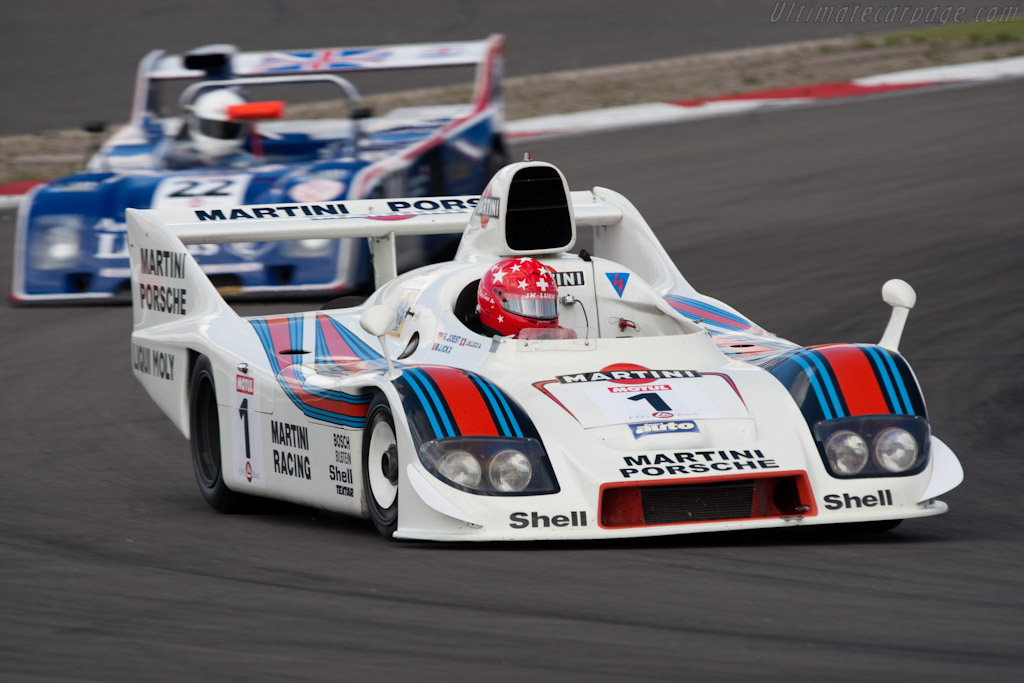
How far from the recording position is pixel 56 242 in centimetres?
1380

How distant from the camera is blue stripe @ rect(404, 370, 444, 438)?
6.42 m

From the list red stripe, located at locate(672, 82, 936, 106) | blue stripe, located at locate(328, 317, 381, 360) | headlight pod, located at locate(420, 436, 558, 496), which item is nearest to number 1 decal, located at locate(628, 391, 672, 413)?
headlight pod, located at locate(420, 436, 558, 496)

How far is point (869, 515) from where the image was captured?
258 inches

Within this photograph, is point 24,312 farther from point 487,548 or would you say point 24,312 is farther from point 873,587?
point 873,587

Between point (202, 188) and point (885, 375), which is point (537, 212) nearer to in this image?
point (885, 375)

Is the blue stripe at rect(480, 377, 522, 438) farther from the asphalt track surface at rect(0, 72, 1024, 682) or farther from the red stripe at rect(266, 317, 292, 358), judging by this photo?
the red stripe at rect(266, 317, 292, 358)

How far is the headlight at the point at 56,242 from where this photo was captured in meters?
13.8

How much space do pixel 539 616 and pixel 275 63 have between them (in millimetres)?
11387

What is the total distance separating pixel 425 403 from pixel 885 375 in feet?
6.05

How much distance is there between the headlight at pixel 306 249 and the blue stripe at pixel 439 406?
6.89 m

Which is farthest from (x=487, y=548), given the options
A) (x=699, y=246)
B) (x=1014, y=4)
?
(x=1014, y=4)

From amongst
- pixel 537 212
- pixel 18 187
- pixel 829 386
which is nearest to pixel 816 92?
pixel 18 187

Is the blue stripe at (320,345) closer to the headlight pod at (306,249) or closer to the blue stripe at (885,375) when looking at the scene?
the blue stripe at (885,375)

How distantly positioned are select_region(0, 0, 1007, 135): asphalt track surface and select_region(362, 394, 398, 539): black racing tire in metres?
17.7
